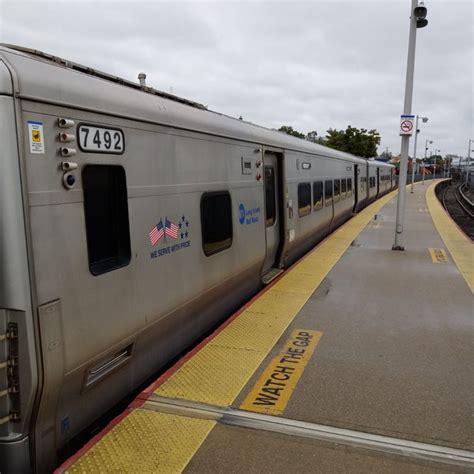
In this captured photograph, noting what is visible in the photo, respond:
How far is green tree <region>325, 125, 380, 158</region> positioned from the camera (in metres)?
51.4

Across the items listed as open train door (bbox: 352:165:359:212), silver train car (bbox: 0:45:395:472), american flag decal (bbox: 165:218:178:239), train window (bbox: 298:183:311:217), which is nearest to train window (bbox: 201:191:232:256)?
silver train car (bbox: 0:45:395:472)

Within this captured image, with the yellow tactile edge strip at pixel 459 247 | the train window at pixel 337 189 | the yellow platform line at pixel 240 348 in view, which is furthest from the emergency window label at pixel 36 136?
the train window at pixel 337 189

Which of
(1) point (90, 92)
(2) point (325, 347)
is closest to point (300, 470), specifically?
(2) point (325, 347)

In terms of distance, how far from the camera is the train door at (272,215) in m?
6.96

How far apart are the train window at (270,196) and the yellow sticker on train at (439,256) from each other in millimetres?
3601

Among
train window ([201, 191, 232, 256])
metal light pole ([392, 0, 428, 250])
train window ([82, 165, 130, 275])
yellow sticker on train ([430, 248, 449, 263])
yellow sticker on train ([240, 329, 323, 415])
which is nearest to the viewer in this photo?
train window ([82, 165, 130, 275])

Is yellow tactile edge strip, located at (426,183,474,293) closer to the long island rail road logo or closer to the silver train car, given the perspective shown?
the silver train car

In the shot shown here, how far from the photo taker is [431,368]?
4.10 metres

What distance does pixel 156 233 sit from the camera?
3643mm

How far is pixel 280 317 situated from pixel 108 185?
2.99 metres

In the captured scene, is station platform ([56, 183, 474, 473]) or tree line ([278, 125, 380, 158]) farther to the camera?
tree line ([278, 125, 380, 158])

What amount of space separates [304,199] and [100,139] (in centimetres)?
667

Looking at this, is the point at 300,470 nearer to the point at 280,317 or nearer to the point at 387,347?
Result: the point at 387,347

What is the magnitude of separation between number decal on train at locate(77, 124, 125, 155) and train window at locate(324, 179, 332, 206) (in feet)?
29.4
